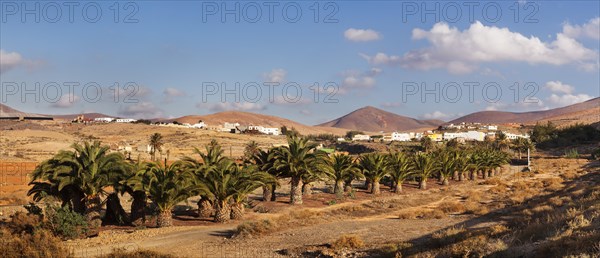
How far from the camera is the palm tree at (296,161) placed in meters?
29.3

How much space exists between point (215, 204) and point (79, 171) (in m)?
6.27

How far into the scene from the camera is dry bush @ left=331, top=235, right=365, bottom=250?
15.9 metres

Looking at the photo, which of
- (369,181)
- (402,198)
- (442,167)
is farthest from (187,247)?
(442,167)

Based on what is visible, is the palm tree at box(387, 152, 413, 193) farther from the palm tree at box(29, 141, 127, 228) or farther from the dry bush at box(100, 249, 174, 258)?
the dry bush at box(100, 249, 174, 258)

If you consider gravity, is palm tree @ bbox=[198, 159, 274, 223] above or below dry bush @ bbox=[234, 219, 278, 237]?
above

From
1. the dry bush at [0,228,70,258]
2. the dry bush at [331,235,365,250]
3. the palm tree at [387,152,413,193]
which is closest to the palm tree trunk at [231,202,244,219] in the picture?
the dry bush at [331,235,365,250]

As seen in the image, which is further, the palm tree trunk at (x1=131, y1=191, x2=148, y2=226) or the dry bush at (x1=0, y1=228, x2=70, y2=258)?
the palm tree trunk at (x1=131, y1=191, x2=148, y2=226)

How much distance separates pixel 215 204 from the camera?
23.7 metres

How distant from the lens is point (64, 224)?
60.3ft

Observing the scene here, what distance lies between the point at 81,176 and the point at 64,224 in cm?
285

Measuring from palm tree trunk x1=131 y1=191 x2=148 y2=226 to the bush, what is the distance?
10.1ft

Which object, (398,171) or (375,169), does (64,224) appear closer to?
(375,169)

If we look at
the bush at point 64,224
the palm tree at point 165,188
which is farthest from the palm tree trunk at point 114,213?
the bush at point 64,224

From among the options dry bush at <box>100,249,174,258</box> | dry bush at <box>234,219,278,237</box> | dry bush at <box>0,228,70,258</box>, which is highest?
dry bush at <box>0,228,70,258</box>
